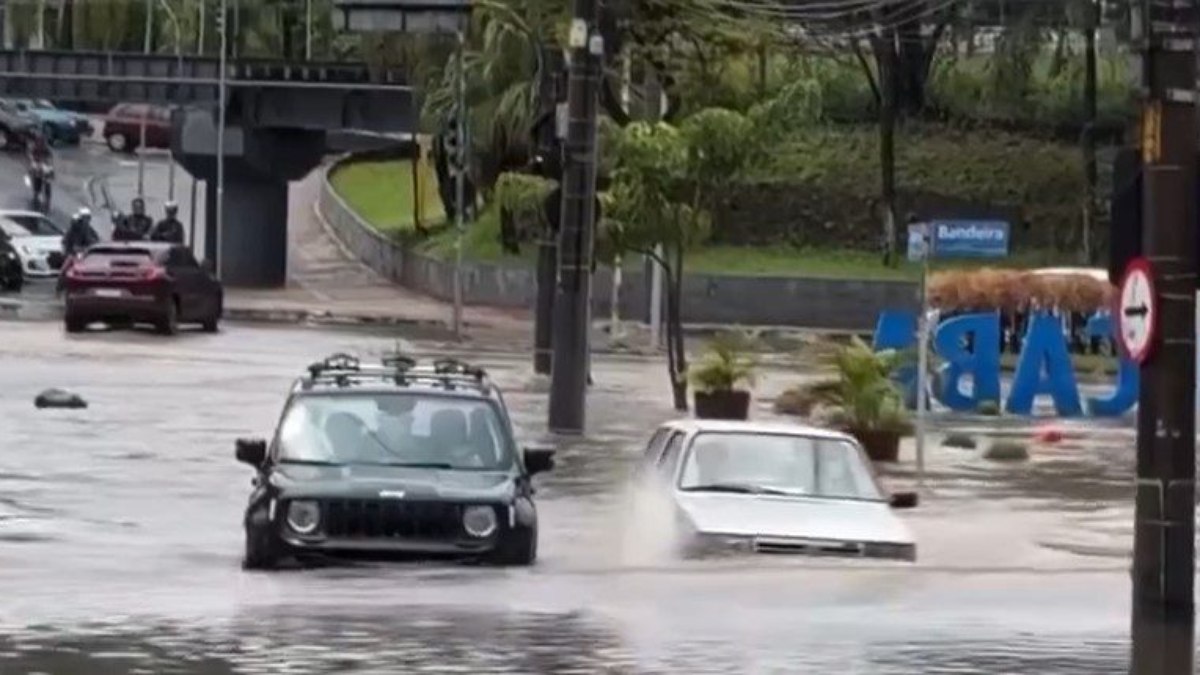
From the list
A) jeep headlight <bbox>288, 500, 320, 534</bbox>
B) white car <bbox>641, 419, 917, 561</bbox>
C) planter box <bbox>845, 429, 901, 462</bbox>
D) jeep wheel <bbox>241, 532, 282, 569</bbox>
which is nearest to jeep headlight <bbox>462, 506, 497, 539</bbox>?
jeep headlight <bbox>288, 500, 320, 534</bbox>

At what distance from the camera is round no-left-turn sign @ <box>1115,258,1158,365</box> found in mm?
15891

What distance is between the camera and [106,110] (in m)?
115

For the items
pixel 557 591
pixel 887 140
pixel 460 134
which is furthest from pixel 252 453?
pixel 887 140

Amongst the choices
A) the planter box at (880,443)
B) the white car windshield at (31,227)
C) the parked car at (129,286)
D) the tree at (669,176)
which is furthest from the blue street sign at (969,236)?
the white car windshield at (31,227)

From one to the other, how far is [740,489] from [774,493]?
0.84 feet

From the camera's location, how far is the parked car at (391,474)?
1889cm

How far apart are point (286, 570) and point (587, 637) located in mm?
3850

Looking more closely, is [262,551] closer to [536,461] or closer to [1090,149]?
[536,461]

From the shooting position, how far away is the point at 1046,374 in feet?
140

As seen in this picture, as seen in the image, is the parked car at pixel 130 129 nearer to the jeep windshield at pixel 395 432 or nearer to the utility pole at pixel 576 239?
the utility pole at pixel 576 239

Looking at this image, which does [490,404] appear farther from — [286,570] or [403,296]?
[403,296]

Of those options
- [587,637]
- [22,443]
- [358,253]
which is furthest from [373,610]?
[358,253]

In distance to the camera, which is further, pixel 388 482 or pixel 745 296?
pixel 745 296

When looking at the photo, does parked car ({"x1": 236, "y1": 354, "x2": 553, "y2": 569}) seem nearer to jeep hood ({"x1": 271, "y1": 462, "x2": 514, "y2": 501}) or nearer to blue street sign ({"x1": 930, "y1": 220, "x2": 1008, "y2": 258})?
jeep hood ({"x1": 271, "y1": 462, "x2": 514, "y2": 501})
